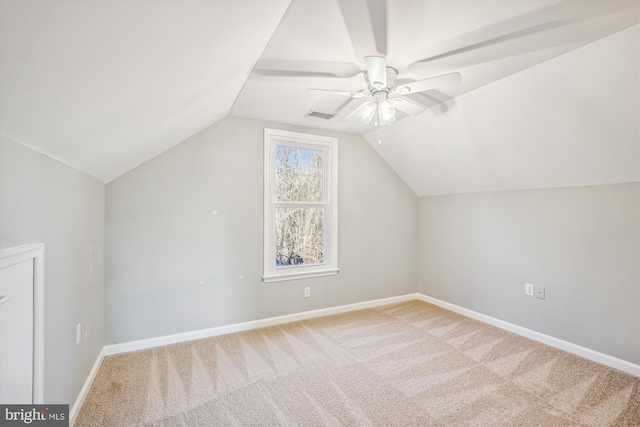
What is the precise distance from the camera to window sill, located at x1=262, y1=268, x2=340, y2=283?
341 centimetres

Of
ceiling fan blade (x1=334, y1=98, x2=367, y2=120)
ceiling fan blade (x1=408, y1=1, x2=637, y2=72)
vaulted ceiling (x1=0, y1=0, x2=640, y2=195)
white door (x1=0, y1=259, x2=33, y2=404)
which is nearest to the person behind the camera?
vaulted ceiling (x1=0, y1=0, x2=640, y2=195)

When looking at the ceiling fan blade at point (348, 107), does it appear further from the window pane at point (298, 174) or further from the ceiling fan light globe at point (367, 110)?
the window pane at point (298, 174)

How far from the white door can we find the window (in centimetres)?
217

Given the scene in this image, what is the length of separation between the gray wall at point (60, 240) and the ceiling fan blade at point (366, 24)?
162cm

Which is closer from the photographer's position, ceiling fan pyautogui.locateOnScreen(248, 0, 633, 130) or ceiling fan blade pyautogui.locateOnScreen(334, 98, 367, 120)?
ceiling fan pyautogui.locateOnScreen(248, 0, 633, 130)

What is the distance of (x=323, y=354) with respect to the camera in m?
2.72

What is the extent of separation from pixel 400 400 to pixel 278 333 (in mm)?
1506

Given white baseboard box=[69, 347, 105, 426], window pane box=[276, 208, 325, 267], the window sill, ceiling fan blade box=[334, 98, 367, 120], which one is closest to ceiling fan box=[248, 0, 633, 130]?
ceiling fan blade box=[334, 98, 367, 120]

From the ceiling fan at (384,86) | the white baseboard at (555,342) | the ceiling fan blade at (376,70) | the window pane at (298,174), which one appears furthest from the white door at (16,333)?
the white baseboard at (555,342)

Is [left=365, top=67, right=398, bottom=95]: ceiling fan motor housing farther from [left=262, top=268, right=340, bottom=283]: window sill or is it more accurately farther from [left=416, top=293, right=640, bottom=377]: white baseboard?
[left=416, top=293, right=640, bottom=377]: white baseboard

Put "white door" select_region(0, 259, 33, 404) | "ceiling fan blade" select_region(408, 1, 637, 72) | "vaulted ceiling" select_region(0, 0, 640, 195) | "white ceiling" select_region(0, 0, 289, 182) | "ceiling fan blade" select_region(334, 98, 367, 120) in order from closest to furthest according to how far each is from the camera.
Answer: "white ceiling" select_region(0, 0, 289, 182) < "vaulted ceiling" select_region(0, 0, 640, 195) < "white door" select_region(0, 259, 33, 404) < "ceiling fan blade" select_region(408, 1, 637, 72) < "ceiling fan blade" select_region(334, 98, 367, 120)

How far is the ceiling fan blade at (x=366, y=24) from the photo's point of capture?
1.50m

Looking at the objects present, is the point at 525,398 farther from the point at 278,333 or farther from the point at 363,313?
the point at 278,333

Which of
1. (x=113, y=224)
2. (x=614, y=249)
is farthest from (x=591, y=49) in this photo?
(x=113, y=224)
